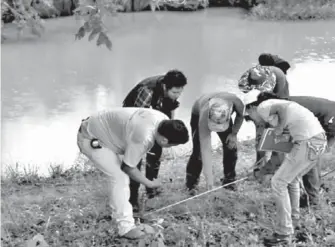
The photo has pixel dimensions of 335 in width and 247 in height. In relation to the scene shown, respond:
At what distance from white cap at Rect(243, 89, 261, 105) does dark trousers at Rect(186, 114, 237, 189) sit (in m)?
0.37

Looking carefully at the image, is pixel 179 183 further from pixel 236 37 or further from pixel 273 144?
pixel 236 37

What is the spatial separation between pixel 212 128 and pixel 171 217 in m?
0.79

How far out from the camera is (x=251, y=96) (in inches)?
159

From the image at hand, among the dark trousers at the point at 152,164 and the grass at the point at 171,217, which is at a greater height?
the dark trousers at the point at 152,164

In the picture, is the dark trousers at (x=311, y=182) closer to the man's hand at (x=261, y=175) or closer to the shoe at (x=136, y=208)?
the man's hand at (x=261, y=175)

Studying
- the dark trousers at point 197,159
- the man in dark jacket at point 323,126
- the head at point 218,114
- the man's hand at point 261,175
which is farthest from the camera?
the man's hand at point 261,175

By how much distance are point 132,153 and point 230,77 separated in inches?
310

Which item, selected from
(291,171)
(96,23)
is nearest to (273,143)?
(291,171)

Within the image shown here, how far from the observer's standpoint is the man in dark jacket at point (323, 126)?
13.5 feet

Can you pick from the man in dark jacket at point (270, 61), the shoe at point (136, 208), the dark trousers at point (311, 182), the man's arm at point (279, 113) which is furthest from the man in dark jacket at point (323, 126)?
the shoe at point (136, 208)

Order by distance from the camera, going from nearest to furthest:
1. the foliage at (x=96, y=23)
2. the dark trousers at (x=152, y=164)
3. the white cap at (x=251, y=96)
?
the foliage at (x=96, y=23)
the white cap at (x=251, y=96)
the dark trousers at (x=152, y=164)

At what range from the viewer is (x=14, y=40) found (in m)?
13.6

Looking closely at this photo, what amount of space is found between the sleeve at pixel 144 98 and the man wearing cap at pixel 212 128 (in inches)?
16.2

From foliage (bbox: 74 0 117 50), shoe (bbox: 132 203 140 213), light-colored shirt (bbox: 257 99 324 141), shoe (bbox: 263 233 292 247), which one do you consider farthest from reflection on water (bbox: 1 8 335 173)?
foliage (bbox: 74 0 117 50)
